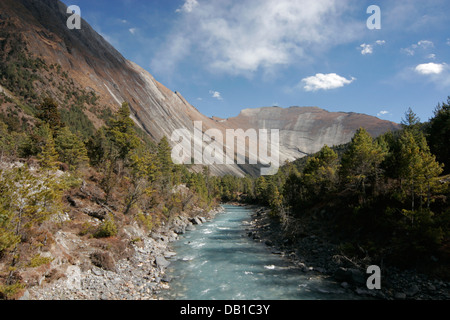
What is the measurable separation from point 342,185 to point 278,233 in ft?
37.0

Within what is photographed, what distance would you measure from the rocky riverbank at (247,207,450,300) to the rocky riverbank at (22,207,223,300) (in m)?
12.8

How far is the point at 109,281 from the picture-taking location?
15.1 m

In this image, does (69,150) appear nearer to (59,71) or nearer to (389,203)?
(389,203)

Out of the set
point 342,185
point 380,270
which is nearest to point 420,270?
point 380,270

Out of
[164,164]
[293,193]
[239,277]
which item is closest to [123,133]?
[164,164]

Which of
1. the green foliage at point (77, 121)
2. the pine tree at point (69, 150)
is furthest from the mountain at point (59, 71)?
the pine tree at point (69, 150)

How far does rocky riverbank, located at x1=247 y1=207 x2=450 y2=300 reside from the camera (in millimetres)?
14516

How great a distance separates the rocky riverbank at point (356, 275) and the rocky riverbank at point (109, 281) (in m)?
12.8

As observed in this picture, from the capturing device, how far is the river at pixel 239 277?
15586 mm

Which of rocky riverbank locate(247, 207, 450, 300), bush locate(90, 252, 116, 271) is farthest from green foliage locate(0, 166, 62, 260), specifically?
rocky riverbank locate(247, 207, 450, 300)

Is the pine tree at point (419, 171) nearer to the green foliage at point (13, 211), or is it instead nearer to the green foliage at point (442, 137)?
the green foliage at point (442, 137)

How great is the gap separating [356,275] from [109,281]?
17.5 m

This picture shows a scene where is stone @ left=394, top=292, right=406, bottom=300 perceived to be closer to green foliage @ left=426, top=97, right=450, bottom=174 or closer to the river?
the river

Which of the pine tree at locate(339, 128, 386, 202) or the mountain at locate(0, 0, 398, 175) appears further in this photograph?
the mountain at locate(0, 0, 398, 175)
